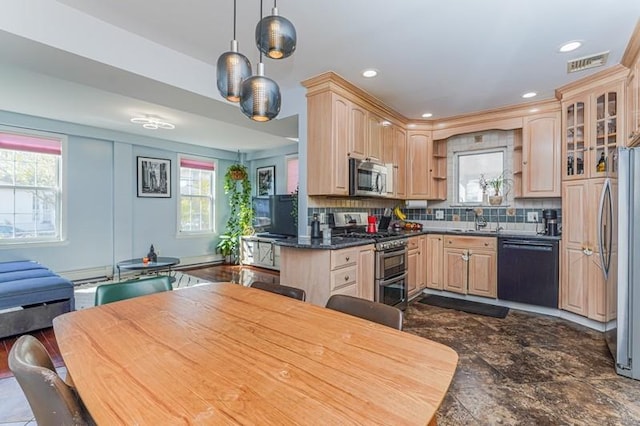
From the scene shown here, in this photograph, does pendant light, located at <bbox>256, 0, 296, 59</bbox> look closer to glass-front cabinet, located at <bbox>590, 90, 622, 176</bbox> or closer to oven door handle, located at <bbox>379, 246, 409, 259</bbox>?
oven door handle, located at <bbox>379, 246, 409, 259</bbox>

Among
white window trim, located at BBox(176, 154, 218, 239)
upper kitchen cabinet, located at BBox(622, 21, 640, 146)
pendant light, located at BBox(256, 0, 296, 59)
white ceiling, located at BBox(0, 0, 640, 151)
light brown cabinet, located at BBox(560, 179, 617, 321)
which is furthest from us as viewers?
white window trim, located at BBox(176, 154, 218, 239)

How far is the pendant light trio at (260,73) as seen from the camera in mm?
1332

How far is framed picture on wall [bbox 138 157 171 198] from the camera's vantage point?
19.2 ft

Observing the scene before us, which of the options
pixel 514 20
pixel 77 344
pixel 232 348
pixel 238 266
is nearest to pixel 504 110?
pixel 514 20

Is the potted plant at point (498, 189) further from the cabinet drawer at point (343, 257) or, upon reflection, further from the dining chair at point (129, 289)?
the dining chair at point (129, 289)

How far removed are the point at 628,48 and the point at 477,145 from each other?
6.77ft

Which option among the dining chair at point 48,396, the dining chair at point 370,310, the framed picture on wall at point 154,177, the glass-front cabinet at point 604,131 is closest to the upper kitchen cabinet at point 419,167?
the glass-front cabinet at point 604,131

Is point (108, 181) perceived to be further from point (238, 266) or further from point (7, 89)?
point (238, 266)

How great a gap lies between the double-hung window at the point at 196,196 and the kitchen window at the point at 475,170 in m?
5.16

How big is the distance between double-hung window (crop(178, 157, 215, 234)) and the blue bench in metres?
3.28

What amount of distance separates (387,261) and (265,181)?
443cm

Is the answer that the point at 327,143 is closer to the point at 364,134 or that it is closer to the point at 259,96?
the point at 364,134

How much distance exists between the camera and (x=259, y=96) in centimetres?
137

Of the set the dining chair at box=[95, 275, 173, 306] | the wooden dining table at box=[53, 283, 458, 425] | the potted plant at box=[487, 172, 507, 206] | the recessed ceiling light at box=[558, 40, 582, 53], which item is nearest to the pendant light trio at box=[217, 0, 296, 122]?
the wooden dining table at box=[53, 283, 458, 425]
